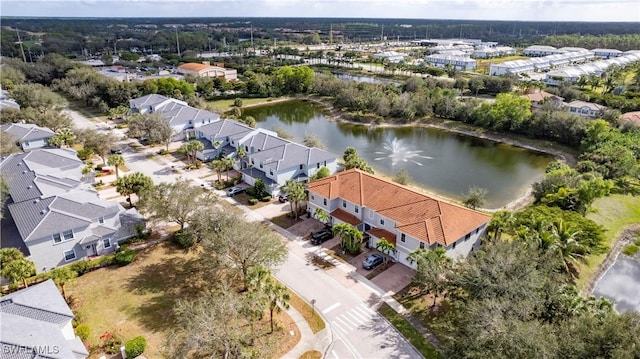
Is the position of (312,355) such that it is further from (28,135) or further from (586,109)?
(586,109)

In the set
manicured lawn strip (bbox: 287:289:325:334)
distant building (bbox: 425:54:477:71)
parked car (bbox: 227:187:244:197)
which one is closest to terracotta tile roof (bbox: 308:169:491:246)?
manicured lawn strip (bbox: 287:289:325:334)

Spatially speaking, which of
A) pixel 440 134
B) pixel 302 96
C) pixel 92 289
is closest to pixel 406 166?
pixel 440 134

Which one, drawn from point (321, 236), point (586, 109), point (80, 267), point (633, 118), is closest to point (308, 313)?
point (321, 236)

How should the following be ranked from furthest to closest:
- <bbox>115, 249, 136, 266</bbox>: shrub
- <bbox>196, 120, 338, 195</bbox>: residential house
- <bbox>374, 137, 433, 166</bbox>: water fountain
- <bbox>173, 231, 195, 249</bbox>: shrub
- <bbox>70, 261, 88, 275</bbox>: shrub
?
1. <bbox>374, 137, 433, 166</bbox>: water fountain
2. <bbox>196, 120, 338, 195</bbox>: residential house
3. <bbox>173, 231, 195, 249</bbox>: shrub
4. <bbox>115, 249, 136, 266</bbox>: shrub
5. <bbox>70, 261, 88, 275</bbox>: shrub

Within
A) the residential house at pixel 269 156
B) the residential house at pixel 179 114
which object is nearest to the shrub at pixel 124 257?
the residential house at pixel 269 156

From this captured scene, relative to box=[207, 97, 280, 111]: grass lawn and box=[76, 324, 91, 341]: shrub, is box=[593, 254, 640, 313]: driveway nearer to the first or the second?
box=[76, 324, 91, 341]: shrub

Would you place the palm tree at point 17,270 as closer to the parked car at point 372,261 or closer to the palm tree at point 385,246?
the parked car at point 372,261
